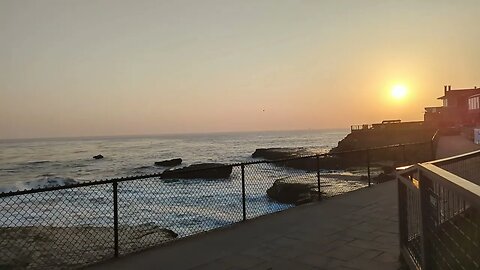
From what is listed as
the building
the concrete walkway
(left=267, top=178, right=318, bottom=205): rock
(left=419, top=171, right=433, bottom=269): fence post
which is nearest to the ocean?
(left=267, top=178, right=318, bottom=205): rock

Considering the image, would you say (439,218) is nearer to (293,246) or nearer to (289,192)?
(293,246)

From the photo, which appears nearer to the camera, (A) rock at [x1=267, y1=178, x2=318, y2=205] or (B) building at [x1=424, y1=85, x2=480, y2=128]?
(A) rock at [x1=267, y1=178, x2=318, y2=205]

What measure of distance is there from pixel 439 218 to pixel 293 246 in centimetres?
277

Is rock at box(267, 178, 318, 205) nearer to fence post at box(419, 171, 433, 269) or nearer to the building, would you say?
fence post at box(419, 171, 433, 269)

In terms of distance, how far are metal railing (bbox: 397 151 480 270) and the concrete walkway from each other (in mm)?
666

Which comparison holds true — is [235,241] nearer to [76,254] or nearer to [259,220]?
[259,220]

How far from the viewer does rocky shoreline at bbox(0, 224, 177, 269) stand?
31.2 feet

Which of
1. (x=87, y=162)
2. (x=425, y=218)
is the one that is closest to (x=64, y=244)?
(x=425, y=218)

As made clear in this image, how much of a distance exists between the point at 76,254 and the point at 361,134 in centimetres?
5159

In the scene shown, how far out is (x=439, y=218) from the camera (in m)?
3.19

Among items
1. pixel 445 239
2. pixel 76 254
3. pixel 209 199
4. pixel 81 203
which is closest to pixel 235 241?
pixel 445 239

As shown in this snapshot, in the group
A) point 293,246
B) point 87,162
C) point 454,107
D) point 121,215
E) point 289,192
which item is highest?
point 454,107

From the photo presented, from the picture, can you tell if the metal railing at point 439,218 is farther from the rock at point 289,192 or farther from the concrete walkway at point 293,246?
the rock at point 289,192

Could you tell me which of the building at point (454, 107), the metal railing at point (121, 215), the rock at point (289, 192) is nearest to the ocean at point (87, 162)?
the metal railing at point (121, 215)
